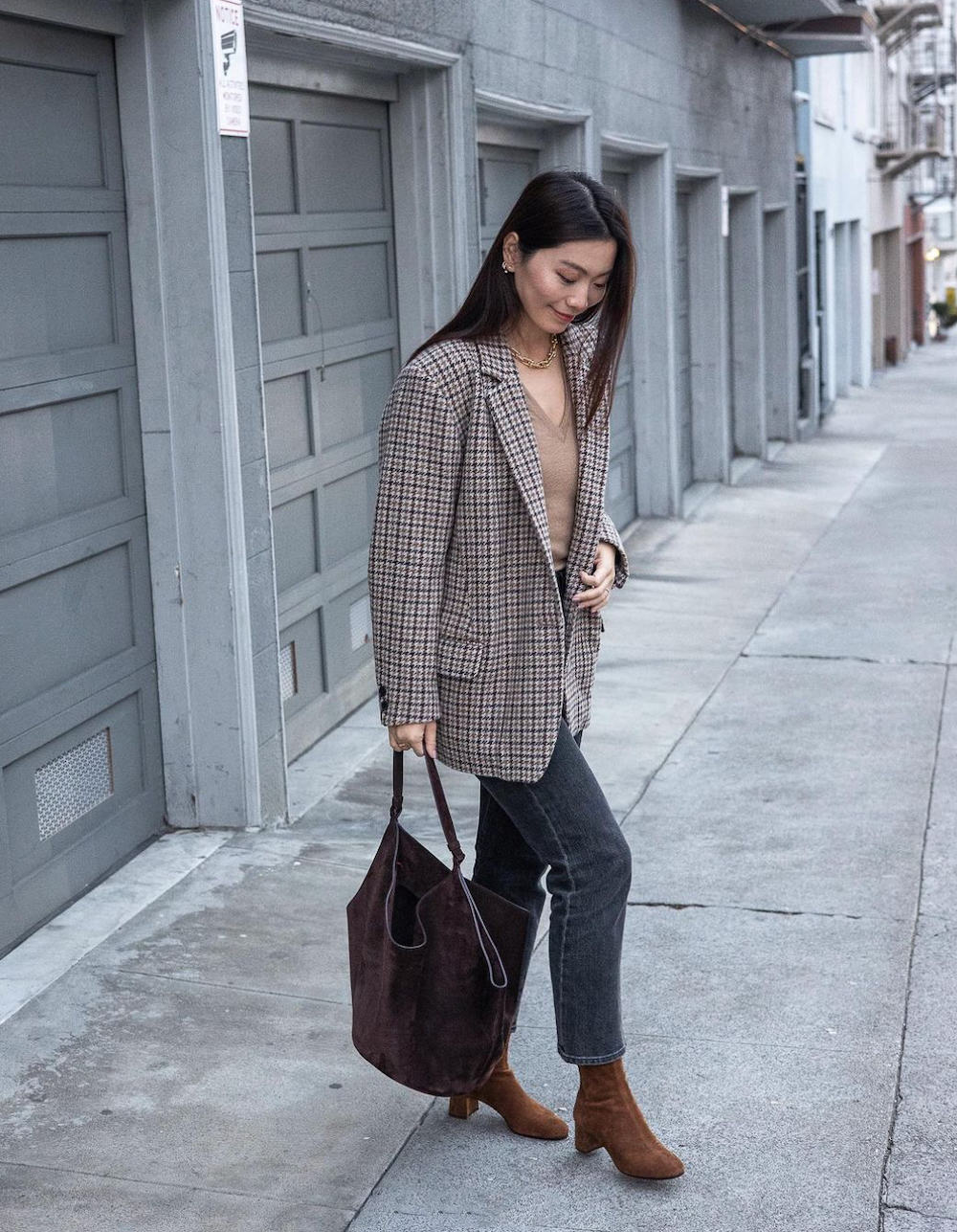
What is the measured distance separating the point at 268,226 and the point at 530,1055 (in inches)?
126

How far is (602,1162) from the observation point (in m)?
3.43

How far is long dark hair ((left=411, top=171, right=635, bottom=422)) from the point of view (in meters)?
3.13

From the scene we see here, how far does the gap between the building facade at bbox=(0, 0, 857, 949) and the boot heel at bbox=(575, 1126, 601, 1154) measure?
1729 mm

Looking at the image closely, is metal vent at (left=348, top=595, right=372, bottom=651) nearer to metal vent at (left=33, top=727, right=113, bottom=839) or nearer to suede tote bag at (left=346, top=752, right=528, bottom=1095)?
metal vent at (left=33, top=727, right=113, bottom=839)

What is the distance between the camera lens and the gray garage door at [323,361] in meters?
6.03

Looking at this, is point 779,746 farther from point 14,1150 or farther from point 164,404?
point 14,1150

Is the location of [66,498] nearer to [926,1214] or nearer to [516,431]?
[516,431]

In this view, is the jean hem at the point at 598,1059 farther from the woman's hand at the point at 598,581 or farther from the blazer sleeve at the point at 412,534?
the woman's hand at the point at 598,581

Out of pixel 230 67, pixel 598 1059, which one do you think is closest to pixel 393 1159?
pixel 598 1059

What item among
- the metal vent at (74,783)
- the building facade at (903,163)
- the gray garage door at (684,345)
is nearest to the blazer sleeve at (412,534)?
the metal vent at (74,783)

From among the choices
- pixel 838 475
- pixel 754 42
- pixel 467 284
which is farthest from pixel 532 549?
pixel 754 42

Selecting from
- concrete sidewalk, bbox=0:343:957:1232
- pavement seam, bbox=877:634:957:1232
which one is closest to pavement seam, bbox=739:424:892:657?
concrete sidewalk, bbox=0:343:957:1232

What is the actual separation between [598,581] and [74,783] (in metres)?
2.10

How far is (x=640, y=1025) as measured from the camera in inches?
161
